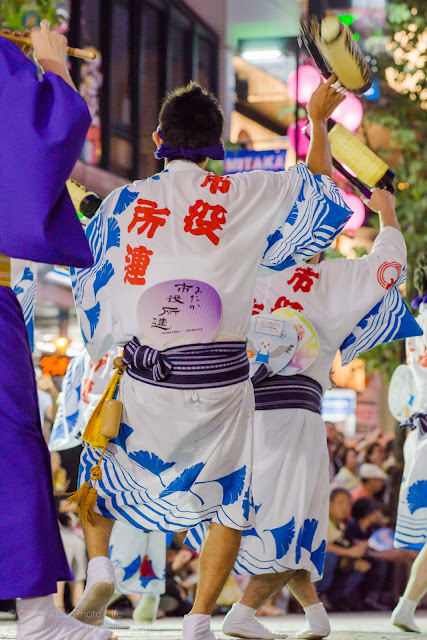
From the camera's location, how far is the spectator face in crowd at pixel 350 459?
771 centimetres

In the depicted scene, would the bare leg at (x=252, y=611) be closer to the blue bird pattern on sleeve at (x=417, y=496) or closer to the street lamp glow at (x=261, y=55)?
the blue bird pattern on sleeve at (x=417, y=496)

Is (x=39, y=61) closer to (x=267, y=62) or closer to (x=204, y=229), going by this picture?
(x=204, y=229)

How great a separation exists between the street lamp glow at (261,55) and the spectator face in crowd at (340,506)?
6566 millimetres

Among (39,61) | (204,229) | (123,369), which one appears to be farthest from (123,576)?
(39,61)

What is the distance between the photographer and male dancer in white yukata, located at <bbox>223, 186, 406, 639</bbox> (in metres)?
3.84

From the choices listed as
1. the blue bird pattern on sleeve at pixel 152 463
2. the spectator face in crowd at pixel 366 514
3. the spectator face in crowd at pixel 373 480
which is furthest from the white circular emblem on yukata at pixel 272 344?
the spectator face in crowd at pixel 373 480

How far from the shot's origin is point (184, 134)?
3.34 meters

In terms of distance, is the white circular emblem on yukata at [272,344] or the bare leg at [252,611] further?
the white circular emblem on yukata at [272,344]

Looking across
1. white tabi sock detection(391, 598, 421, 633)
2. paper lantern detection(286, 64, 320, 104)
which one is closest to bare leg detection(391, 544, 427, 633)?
white tabi sock detection(391, 598, 421, 633)

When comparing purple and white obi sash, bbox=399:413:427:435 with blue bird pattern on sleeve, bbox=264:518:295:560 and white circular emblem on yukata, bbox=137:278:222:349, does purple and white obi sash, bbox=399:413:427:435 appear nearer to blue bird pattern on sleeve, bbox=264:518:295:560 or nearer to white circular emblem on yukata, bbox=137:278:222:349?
blue bird pattern on sleeve, bbox=264:518:295:560

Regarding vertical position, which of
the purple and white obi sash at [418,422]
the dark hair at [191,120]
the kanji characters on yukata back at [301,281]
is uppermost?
the dark hair at [191,120]

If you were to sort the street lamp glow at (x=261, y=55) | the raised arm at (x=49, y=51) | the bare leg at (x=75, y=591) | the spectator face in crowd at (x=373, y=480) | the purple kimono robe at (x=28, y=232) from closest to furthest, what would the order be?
the purple kimono robe at (x=28, y=232), the raised arm at (x=49, y=51), the bare leg at (x=75, y=591), the spectator face in crowd at (x=373, y=480), the street lamp glow at (x=261, y=55)

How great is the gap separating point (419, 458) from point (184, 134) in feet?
7.47

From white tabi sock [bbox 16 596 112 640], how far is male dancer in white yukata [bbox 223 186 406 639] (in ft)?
4.66
